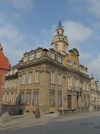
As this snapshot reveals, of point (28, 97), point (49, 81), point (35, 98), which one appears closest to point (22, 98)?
point (28, 97)

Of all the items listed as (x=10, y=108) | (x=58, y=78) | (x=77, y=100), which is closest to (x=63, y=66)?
(x=58, y=78)

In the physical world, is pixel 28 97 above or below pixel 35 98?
above

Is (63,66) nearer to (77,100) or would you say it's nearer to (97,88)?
(77,100)

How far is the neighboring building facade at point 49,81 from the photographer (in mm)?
33562

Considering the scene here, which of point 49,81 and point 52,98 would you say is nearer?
point 49,81

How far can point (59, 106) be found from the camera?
118 feet

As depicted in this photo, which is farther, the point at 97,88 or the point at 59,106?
the point at 97,88

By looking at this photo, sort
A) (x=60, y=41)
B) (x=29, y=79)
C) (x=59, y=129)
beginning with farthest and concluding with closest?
(x=60, y=41) → (x=29, y=79) → (x=59, y=129)

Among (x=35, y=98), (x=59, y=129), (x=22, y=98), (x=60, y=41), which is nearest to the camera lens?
(x=59, y=129)

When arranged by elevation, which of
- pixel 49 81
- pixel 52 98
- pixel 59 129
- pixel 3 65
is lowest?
pixel 59 129

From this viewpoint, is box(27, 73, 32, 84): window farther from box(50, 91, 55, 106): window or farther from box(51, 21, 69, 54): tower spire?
box(51, 21, 69, 54): tower spire

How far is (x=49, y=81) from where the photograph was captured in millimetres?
34156

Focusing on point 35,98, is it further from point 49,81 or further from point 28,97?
point 49,81

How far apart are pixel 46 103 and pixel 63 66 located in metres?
8.92
